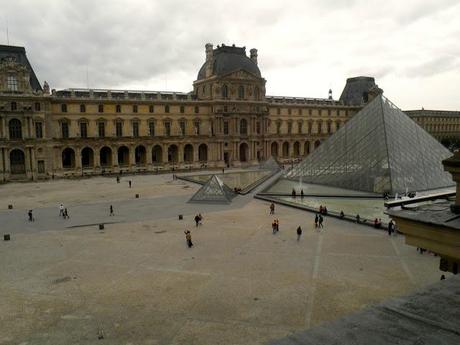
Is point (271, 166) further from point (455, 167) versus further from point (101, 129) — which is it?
point (455, 167)

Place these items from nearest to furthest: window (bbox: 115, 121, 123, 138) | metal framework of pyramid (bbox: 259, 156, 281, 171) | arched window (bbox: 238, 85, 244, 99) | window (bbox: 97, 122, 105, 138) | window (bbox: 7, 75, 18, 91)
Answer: window (bbox: 7, 75, 18, 91) < window (bbox: 97, 122, 105, 138) < window (bbox: 115, 121, 123, 138) < metal framework of pyramid (bbox: 259, 156, 281, 171) < arched window (bbox: 238, 85, 244, 99)

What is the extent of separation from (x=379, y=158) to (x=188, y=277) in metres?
24.7

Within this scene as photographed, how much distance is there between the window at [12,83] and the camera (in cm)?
4700

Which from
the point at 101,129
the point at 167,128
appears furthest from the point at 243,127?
the point at 101,129

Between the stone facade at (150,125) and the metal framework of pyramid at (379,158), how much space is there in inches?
868

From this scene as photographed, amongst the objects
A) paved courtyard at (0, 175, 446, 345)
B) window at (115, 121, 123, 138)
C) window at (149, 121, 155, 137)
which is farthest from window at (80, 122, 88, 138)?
paved courtyard at (0, 175, 446, 345)

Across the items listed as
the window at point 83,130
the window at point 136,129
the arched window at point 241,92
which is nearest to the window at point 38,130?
the window at point 83,130

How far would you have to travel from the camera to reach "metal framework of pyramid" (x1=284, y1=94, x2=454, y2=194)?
34.1m

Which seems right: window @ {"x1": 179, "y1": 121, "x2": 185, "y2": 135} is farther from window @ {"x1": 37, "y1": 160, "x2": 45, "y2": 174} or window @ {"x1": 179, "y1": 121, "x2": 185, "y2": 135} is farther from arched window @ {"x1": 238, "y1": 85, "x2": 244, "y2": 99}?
window @ {"x1": 37, "y1": 160, "x2": 45, "y2": 174}

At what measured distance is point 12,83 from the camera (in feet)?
155

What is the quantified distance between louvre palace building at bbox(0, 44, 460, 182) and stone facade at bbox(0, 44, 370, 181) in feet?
0.39

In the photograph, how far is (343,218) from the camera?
81.1ft

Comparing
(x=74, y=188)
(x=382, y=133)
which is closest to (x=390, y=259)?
(x=382, y=133)

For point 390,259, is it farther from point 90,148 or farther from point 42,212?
point 90,148
